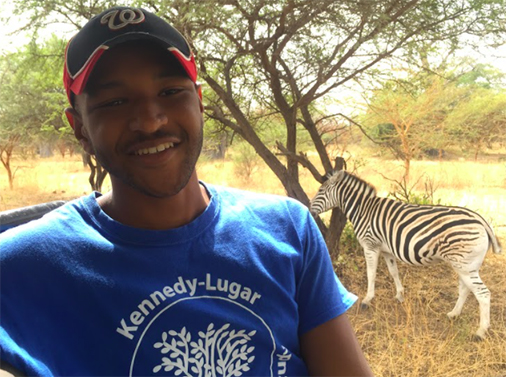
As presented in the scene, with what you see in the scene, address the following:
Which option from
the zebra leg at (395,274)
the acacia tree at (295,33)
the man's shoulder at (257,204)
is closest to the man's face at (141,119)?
the man's shoulder at (257,204)

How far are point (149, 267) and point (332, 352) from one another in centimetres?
35

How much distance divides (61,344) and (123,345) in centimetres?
9

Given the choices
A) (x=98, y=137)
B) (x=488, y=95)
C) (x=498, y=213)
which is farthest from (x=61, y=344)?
(x=488, y=95)

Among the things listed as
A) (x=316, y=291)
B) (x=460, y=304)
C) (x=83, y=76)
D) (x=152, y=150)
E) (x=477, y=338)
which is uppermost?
(x=83, y=76)

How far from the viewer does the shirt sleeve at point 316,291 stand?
30.7 inches

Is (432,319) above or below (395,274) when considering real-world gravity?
below

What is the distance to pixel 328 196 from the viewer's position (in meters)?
3.42

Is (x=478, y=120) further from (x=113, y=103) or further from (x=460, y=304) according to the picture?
(x=113, y=103)

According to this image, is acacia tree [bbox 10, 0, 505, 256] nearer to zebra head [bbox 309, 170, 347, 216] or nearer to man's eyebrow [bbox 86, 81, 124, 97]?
zebra head [bbox 309, 170, 347, 216]

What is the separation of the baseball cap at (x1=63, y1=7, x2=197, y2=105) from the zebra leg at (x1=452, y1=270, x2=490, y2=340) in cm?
247

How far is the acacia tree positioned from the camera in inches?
109

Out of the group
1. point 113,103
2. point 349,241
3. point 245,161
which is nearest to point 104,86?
point 113,103

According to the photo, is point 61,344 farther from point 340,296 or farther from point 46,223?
point 340,296

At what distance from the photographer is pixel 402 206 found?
3.26 m
